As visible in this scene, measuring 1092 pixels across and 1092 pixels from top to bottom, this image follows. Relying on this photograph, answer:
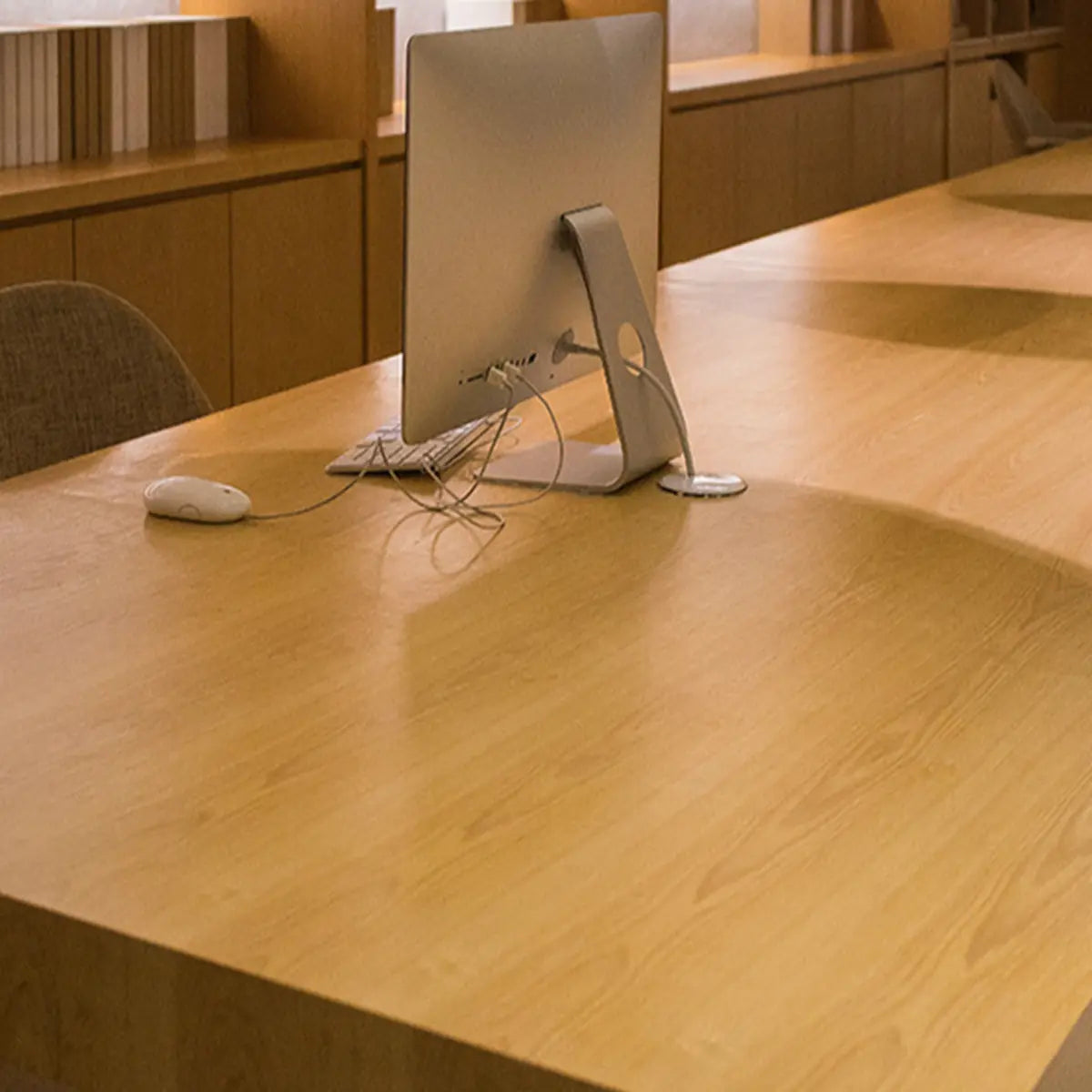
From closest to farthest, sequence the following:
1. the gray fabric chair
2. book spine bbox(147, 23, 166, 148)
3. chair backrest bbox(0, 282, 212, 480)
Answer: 1. chair backrest bbox(0, 282, 212, 480)
2. book spine bbox(147, 23, 166, 148)
3. the gray fabric chair

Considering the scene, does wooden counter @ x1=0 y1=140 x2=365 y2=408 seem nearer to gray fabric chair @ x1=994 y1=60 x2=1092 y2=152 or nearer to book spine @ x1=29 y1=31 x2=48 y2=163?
book spine @ x1=29 y1=31 x2=48 y2=163

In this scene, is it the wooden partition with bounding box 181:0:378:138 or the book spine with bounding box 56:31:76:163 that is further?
the wooden partition with bounding box 181:0:378:138

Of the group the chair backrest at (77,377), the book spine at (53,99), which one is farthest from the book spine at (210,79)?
the chair backrest at (77,377)

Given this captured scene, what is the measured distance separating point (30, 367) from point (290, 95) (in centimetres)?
224

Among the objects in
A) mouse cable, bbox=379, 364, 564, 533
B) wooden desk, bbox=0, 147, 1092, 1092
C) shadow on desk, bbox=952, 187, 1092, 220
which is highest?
shadow on desk, bbox=952, 187, 1092, 220

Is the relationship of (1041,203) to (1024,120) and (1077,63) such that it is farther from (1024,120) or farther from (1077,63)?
(1077,63)

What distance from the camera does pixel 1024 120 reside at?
705 cm

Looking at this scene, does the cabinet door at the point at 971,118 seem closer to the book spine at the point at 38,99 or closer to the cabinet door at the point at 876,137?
the cabinet door at the point at 876,137

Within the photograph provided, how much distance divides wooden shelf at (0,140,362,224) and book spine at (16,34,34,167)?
0.04 m

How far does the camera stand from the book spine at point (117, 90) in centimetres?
391

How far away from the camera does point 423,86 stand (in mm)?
1779

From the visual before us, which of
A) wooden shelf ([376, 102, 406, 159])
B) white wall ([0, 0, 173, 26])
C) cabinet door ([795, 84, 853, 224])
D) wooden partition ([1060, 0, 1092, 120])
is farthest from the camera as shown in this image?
wooden partition ([1060, 0, 1092, 120])

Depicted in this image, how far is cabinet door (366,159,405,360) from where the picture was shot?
14.6ft

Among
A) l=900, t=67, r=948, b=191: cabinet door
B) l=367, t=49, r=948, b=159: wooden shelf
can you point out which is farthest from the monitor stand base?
l=900, t=67, r=948, b=191: cabinet door
